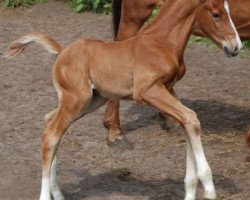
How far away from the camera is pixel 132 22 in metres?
5.79

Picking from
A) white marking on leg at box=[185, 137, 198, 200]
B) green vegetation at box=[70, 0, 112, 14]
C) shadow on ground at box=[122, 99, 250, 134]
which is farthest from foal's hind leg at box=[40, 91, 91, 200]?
green vegetation at box=[70, 0, 112, 14]

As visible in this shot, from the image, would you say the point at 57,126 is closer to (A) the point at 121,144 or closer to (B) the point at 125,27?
(A) the point at 121,144

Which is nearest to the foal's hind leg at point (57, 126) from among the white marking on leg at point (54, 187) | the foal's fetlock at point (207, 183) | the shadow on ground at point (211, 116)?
the white marking on leg at point (54, 187)

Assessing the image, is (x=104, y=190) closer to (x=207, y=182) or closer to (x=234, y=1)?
(x=207, y=182)

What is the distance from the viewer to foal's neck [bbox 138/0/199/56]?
439 cm

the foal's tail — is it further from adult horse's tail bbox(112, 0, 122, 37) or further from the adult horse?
adult horse's tail bbox(112, 0, 122, 37)

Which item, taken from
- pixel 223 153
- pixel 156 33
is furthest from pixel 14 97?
pixel 156 33

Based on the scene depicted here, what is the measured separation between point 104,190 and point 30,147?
110 cm

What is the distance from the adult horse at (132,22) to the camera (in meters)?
5.71

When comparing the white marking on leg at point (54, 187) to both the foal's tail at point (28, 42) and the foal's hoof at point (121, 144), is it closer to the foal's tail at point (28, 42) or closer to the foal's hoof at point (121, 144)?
the foal's tail at point (28, 42)

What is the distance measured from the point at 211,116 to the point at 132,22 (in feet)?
4.46

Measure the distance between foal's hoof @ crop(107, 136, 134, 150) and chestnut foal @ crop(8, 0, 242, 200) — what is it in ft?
4.33

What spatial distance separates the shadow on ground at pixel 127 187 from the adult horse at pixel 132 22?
723 mm

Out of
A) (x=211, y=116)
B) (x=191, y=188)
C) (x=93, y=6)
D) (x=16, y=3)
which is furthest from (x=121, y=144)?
(x=16, y=3)
